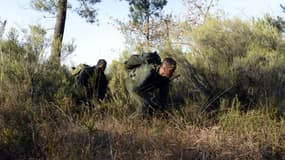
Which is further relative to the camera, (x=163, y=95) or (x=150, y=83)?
(x=163, y=95)

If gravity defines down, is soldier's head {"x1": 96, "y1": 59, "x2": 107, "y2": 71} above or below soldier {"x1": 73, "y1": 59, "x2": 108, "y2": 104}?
above

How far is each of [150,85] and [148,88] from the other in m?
0.07

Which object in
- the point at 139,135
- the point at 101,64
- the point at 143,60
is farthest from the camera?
the point at 101,64

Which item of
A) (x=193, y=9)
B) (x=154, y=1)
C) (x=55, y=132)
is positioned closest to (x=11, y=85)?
(x=55, y=132)

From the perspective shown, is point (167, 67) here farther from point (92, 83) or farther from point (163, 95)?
point (92, 83)

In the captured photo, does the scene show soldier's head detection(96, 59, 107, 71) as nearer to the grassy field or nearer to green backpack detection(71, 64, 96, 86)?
green backpack detection(71, 64, 96, 86)

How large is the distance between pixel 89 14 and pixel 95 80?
8736 millimetres

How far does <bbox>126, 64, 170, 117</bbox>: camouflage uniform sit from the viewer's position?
8.62m

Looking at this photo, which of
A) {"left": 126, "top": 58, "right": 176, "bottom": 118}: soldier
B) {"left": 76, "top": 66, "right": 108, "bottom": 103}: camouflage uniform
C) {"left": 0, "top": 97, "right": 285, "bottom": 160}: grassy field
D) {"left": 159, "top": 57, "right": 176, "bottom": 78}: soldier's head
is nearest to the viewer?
{"left": 0, "top": 97, "right": 285, "bottom": 160}: grassy field

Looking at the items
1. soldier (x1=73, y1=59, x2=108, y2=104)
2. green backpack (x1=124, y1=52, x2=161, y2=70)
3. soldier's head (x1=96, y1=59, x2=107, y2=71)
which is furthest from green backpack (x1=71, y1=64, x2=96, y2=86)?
green backpack (x1=124, y1=52, x2=161, y2=70)

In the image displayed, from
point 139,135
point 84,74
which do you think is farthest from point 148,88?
point 84,74

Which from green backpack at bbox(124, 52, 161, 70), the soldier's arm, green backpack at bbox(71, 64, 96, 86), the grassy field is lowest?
the grassy field

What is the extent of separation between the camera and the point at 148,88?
8.76 meters

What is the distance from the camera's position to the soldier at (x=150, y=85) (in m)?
8.54
